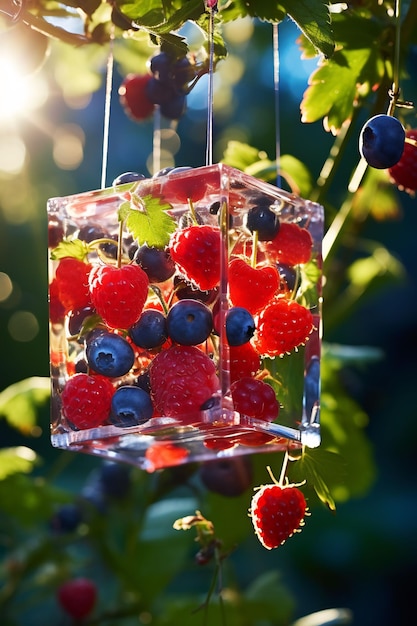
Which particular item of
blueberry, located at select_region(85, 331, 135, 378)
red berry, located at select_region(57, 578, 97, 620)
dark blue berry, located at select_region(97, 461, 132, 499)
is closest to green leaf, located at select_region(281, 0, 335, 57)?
blueberry, located at select_region(85, 331, 135, 378)

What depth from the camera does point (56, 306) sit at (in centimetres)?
129

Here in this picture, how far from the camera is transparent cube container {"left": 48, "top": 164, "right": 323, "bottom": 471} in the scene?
117cm

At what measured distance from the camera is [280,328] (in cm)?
124

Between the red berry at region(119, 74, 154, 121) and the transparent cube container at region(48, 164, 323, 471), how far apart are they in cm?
53

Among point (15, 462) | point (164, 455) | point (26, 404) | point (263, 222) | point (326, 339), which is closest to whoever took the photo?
point (263, 222)

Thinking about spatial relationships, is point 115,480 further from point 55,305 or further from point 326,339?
point 326,339

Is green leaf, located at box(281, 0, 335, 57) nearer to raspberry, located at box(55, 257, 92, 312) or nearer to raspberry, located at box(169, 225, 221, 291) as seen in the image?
raspberry, located at box(169, 225, 221, 291)

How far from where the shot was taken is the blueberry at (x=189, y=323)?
1.14 metres

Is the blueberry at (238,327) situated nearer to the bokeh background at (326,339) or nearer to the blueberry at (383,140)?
the blueberry at (383,140)

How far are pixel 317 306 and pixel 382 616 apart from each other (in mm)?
4170

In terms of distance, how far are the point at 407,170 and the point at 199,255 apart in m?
0.46

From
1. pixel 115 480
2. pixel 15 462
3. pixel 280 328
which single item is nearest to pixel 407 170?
pixel 280 328

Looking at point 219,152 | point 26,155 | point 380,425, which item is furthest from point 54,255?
point 380,425

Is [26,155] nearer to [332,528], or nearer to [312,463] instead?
[332,528]
